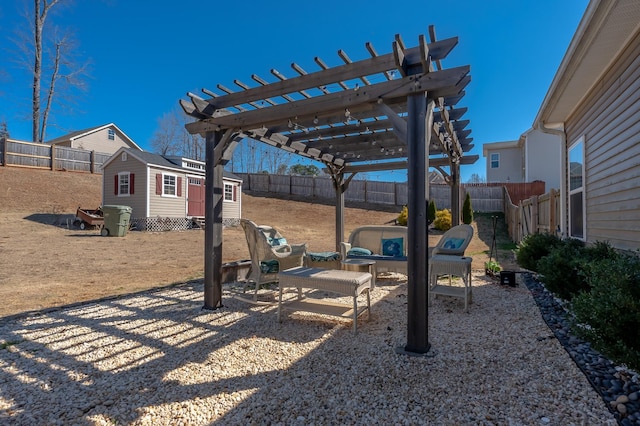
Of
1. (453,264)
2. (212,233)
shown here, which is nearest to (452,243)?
(453,264)

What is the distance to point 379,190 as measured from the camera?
20812 mm

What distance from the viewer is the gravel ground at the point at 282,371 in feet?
6.23

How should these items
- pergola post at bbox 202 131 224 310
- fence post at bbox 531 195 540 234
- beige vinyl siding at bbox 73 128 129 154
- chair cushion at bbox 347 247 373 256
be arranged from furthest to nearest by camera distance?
beige vinyl siding at bbox 73 128 129 154
fence post at bbox 531 195 540 234
chair cushion at bbox 347 247 373 256
pergola post at bbox 202 131 224 310

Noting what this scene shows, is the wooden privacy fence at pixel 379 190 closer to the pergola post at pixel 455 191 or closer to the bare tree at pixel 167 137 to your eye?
the bare tree at pixel 167 137

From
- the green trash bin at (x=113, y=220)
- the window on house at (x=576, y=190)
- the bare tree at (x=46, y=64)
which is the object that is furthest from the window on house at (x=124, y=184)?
the window on house at (x=576, y=190)

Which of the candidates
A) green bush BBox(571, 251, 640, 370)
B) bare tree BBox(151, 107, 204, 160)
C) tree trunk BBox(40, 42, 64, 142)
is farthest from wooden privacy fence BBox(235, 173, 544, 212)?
green bush BBox(571, 251, 640, 370)

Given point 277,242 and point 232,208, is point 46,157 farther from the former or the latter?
point 277,242

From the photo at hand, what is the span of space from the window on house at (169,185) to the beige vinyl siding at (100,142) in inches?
488

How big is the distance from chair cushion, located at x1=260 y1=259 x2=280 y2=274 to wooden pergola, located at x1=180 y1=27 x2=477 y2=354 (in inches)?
22.1

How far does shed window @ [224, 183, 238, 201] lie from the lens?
1647cm

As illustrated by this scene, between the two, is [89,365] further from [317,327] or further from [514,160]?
[514,160]

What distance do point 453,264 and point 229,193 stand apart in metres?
14.1

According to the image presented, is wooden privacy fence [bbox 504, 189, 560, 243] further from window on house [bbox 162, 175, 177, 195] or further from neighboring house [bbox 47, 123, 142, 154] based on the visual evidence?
neighboring house [bbox 47, 123, 142, 154]

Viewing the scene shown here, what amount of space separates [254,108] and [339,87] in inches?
46.7
